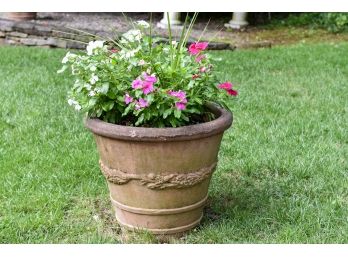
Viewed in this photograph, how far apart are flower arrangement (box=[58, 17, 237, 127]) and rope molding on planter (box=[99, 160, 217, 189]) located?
25 centimetres

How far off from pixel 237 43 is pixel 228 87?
17.3ft

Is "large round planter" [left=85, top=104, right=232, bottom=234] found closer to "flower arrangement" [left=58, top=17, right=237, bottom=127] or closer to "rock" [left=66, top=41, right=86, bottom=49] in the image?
"flower arrangement" [left=58, top=17, right=237, bottom=127]

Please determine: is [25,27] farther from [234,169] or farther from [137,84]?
[137,84]

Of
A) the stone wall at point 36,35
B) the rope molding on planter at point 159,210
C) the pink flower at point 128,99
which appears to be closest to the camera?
the pink flower at point 128,99

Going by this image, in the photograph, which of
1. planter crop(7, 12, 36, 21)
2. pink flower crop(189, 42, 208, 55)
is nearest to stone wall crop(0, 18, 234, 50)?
planter crop(7, 12, 36, 21)

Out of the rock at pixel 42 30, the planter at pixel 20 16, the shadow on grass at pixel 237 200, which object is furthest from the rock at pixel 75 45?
the shadow on grass at pixel 237 200

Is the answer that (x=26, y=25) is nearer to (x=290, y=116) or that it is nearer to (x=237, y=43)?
(x=237, y=43)

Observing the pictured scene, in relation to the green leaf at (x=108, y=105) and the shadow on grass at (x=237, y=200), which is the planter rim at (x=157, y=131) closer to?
the green leaf at (x=108, y=105)

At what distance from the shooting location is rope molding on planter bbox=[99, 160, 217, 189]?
293cm

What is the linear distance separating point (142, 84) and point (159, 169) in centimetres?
41

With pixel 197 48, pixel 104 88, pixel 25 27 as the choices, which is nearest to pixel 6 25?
pixel 25 27

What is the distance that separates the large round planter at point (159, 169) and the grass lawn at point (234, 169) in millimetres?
136

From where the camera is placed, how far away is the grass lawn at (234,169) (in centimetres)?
317

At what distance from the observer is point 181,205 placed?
10.1ft
